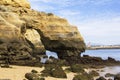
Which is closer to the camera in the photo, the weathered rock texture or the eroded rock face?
the weathered rock texture

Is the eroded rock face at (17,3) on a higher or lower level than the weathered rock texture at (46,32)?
higher

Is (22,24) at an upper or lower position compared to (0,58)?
upper

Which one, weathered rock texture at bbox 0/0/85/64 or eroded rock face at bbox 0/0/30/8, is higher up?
eroded rock face at bbox 0/0/30/8

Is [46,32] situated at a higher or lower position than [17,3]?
lower

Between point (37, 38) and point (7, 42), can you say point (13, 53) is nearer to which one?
point (7, 42)

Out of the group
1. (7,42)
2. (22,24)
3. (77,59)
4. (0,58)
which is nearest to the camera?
(0,58)

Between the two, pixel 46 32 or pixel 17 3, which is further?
pixel 17 3

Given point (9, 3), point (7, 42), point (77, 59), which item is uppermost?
point (9, 3)

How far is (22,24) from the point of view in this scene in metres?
51.6

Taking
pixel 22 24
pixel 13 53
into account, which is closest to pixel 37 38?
pixel 22 24

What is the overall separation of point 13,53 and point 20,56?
911mm

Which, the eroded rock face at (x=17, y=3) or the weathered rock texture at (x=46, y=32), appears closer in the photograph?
the weathered rock texture at (x=46, y=32)

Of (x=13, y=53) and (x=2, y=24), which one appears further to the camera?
(x=2, y=24)

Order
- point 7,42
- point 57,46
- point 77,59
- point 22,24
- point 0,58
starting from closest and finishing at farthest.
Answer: point 0,58 < point 7,42 < point 22,24 < point 77,59 < point 57,46
